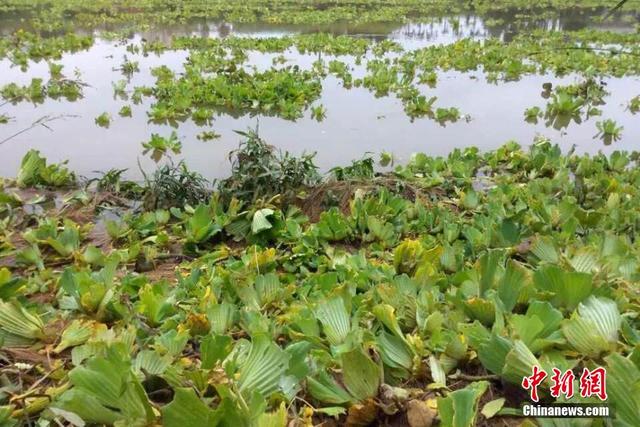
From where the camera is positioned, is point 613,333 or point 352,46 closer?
point 613,333

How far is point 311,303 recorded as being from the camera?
1.95m

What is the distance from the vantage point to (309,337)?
167cm

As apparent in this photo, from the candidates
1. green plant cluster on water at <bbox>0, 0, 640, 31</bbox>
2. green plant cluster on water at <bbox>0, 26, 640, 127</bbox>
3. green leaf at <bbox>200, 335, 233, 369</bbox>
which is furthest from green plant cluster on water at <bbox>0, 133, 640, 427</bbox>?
green plant cluster on water at <bbox>0, 0, 640, 31</bbox>

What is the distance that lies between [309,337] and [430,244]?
126 centimetres

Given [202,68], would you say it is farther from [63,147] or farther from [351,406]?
[351,406]

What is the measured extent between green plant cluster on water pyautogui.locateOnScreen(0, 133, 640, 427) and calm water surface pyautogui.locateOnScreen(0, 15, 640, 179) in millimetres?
1238

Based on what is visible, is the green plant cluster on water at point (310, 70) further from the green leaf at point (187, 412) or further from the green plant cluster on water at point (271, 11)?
the green plant cluster on water at point (271, 11)

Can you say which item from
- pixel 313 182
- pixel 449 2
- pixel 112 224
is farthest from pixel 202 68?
pixel 449 2

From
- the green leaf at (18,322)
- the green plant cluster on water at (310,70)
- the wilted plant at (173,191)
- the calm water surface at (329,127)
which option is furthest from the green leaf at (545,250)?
the calm water surface at (329,127)

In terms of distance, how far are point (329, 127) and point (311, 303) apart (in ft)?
12.5

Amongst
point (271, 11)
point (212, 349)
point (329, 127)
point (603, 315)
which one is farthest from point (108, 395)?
point (271, 11)

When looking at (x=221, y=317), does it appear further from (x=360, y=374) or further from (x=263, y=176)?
(x=263, y=176)

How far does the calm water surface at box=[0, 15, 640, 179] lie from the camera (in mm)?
4844

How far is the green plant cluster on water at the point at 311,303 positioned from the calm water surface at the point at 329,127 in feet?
4.06
